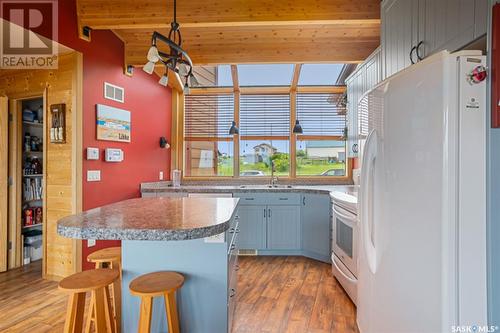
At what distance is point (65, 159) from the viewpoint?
2873 mm

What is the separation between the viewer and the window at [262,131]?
4703mm

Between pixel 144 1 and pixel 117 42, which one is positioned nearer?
pixel 144 1

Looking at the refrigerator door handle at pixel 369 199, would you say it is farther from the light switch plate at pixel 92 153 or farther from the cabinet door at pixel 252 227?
the light switch plate at pixel 92 153

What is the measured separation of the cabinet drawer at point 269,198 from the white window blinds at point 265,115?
1.35m

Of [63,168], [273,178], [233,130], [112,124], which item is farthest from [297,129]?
[63,168]

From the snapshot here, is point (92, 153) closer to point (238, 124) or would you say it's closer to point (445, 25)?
point (238, 124)

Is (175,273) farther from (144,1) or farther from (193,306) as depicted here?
(144,1)

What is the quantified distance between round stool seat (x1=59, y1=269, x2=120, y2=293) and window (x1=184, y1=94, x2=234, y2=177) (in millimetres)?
3276

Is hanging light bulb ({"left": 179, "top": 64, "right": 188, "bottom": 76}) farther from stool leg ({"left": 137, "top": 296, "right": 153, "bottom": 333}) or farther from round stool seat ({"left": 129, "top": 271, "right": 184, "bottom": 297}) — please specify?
stool leg ({"left": 137, "top": 296, "right": 153, "bottom": 333})

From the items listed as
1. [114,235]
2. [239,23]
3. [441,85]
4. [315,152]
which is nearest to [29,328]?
[114,235]

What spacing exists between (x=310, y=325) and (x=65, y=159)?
9.47ft

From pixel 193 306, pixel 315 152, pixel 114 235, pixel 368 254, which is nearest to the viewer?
pixel 114 235

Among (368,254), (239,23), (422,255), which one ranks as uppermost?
(239,23)

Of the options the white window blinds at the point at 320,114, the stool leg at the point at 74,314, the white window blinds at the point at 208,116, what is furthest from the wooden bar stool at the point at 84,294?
the white window blinds at the point at 320,114
